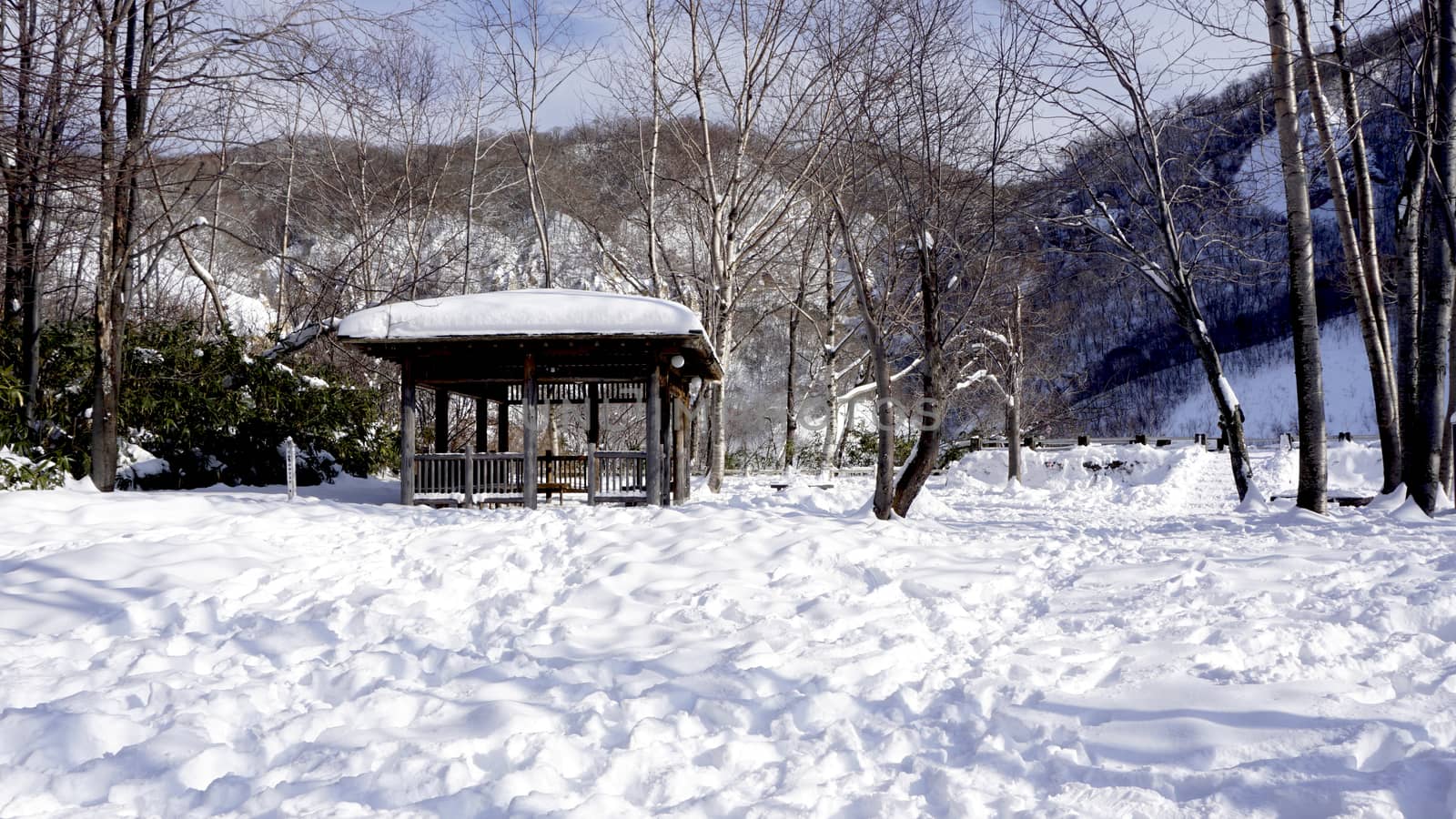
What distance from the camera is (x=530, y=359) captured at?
11688 millimetres

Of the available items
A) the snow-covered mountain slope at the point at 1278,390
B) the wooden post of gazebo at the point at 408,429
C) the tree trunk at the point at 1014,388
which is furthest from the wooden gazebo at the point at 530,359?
the snow-covered mountain slope at the point at 1278,390

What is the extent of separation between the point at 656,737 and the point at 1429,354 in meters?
9.43

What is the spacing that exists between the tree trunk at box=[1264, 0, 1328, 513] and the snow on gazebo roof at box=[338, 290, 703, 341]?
267 inches

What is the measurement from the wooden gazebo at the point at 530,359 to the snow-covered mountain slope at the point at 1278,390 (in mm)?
44738

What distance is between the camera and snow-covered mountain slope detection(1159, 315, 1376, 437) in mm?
46750

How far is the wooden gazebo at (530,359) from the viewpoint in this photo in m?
10.9

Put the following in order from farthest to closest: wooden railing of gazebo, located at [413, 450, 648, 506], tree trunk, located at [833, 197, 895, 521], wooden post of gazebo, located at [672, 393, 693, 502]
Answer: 1. wooden post of gazebo, located at [672, 393, 693, 502]
2. wooden railing of gazebo, located at [413, 450, 648, 506]
3. tree trunk, located at [833, 197, 895, 521]

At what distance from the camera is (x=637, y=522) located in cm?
803

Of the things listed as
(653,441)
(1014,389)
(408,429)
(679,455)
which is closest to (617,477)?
(653,441)

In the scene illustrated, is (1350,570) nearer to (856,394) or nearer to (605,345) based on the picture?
(605,345)

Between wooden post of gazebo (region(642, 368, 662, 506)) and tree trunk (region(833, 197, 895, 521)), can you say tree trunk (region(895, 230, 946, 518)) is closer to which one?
tree trunk (region(833, 197, 895, 521))

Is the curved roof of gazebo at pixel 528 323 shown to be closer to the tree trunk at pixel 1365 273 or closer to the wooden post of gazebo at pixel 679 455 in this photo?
the wooden post of gazebo at pixel 679 455

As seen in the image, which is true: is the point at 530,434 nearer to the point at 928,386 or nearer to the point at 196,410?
the point at 928,386

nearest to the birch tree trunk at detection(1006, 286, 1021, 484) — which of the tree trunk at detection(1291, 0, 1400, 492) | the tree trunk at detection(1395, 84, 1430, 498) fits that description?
the tree trunk at detection(1291, 0, 1400, 492)
